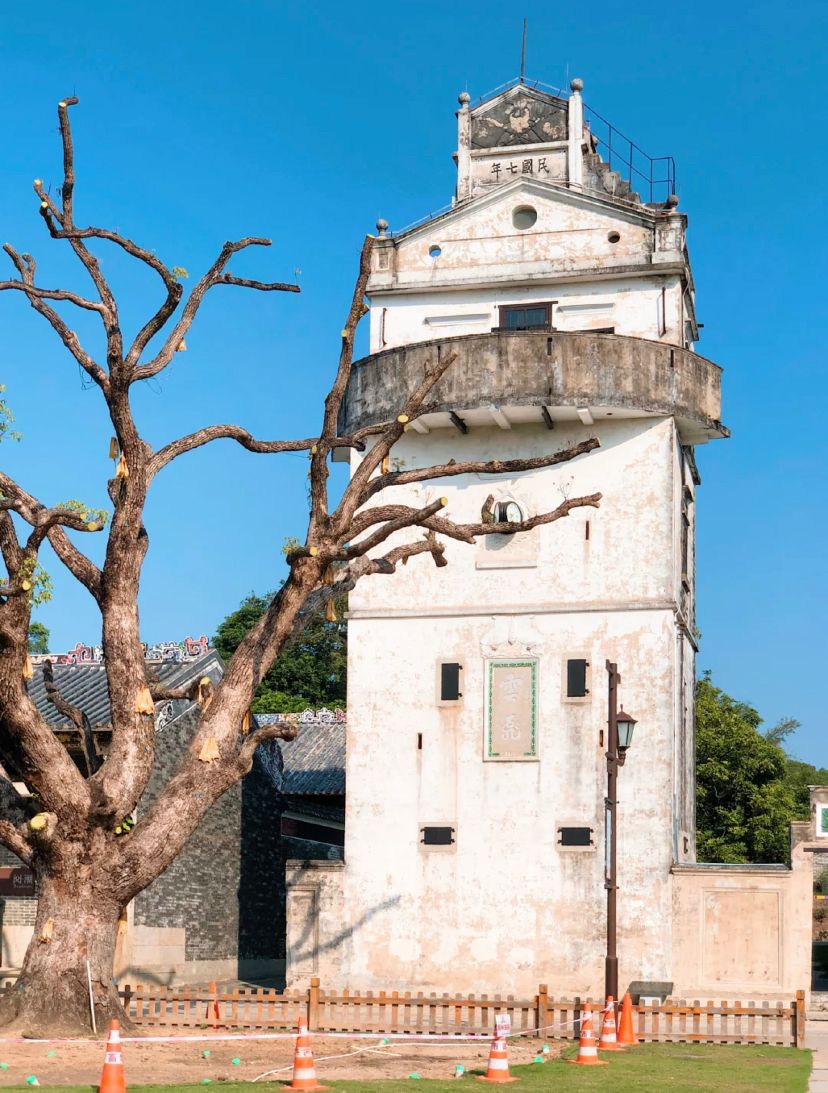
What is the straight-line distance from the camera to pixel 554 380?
2908cm

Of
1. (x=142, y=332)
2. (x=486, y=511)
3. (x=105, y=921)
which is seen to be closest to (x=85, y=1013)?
(x=105, y=921)

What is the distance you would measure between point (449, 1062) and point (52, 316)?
34.0ft

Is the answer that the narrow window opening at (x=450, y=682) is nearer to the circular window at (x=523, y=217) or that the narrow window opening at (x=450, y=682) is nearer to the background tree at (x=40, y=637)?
the circular window at (x=523, y=217)

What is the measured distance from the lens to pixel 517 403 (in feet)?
95.2

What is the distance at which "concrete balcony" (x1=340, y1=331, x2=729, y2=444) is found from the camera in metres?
29.1

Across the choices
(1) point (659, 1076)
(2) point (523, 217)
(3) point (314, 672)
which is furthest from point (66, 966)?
(3) point (314, 672)

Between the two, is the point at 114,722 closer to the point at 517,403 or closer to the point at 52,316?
the point at 52,316

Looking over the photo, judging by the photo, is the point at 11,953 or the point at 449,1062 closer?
the point at 449,1062

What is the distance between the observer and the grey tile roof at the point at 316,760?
124 feet

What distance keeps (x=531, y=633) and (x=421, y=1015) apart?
9.91 m

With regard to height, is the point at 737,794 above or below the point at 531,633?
below

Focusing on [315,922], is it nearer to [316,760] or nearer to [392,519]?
[392,519]

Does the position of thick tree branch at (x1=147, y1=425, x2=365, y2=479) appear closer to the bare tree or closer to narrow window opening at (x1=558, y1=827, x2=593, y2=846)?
the bare tree

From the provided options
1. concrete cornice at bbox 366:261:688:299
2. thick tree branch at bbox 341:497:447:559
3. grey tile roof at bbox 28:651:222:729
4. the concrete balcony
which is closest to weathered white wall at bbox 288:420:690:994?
the concrete balcony
